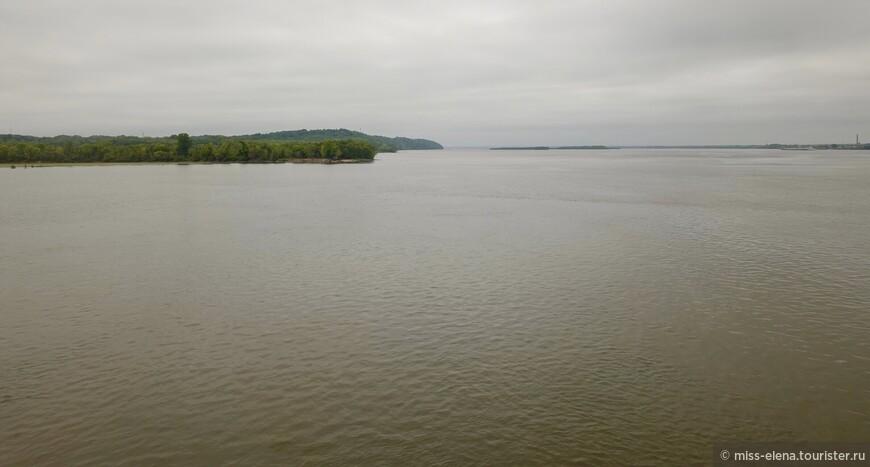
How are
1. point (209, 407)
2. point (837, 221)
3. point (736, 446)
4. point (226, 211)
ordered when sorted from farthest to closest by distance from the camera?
point (226, 211) → point (837, 221) → point (209, 407) → point (736, 446)

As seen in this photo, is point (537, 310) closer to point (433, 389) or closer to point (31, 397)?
point (433, 389)

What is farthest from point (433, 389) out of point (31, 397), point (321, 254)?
point (321, 254)

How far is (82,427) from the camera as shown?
53.2 feet

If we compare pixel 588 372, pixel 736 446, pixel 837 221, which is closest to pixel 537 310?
pixel 588 372

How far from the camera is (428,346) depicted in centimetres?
2242

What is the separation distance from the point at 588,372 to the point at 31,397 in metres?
20.2

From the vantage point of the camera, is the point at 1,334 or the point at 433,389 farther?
the point at 1,334

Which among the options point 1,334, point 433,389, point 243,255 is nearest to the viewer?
point 433,389

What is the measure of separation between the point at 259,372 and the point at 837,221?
62.6 metres

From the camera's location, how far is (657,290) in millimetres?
30781

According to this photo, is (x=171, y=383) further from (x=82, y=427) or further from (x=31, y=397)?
(x=31, y=397)

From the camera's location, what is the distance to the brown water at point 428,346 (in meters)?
15.7

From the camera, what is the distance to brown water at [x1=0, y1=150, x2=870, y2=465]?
1570 centimetres

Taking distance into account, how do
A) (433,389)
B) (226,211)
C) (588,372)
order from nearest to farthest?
(433,389), (588,372), (226,211)
